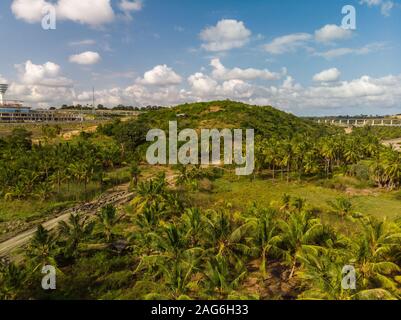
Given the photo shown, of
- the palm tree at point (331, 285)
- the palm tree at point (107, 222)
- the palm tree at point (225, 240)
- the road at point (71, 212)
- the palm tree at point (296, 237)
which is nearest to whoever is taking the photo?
the palm tree at point (331, 285)

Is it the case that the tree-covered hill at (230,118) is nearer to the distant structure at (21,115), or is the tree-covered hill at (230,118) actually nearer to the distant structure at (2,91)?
the distant structure at (21,115)

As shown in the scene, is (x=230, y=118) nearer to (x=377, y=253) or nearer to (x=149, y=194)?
(x=149, y=194)

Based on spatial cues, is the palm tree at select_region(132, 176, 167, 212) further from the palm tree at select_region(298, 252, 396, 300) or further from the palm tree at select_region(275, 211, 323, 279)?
the palm tree at select_region(298, 252, 396, 300)

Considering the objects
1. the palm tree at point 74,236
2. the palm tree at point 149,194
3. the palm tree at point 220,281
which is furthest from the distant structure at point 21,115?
the palm tree at point 220,281

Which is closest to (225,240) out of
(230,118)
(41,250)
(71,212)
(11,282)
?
(41,250)

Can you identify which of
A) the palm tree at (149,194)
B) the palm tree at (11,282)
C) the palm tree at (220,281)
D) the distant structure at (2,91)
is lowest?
the palm tree at (11,282)

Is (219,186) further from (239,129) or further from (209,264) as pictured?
(239,129)

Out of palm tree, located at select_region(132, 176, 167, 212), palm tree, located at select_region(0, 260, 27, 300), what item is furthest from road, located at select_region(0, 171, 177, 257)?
palm tree, located at select_region(0, 260, 27, 300)

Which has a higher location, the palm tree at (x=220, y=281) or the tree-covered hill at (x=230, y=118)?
the tree-covered hill at (x=230, y=118)
